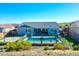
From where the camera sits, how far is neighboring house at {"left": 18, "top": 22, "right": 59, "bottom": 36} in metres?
6.87

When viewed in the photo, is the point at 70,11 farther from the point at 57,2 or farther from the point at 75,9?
the point at 57,2

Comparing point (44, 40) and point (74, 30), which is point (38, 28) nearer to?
point (44, 40)

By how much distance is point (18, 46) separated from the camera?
22.3 ft

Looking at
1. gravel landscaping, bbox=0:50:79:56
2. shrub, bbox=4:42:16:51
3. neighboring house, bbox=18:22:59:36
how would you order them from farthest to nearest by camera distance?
neighboring house, bbox=18:22:59:36, shrub, bbox=4:42:16:51, gravel landscaping, bbox=0:50:79:56

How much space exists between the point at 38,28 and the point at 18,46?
987 mm

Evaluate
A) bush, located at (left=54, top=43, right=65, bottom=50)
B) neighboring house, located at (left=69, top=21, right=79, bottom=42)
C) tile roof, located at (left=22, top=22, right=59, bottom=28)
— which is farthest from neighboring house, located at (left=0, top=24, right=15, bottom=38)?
neighboring house, located at (left=69, top=21, right=79, bottom=42)

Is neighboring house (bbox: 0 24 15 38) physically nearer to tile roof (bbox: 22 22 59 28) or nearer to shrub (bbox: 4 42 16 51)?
shrub (bbox: 4 42 16 51)

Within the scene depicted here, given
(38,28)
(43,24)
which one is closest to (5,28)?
(38,28)

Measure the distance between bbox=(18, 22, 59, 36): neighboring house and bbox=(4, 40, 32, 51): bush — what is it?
0.38 meters

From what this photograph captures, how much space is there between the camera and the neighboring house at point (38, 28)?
687 cm

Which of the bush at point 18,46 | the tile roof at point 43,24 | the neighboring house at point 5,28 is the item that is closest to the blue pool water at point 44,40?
the bush at point 18,46

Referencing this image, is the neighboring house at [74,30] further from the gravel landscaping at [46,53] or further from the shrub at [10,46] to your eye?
the shrub at [10,46]

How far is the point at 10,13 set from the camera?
6.82 metres

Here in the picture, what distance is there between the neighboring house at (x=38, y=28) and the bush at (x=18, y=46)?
1.24ft
